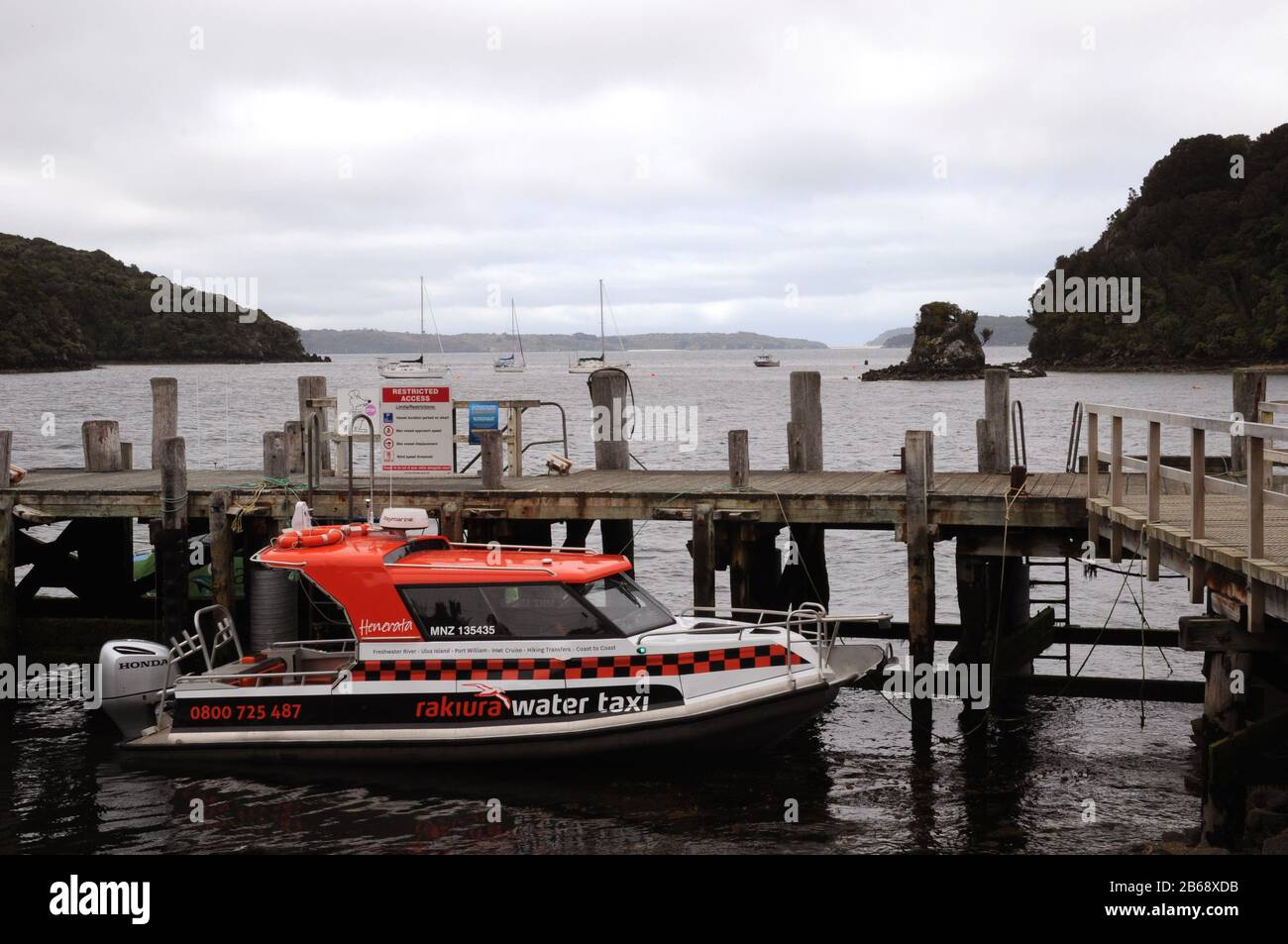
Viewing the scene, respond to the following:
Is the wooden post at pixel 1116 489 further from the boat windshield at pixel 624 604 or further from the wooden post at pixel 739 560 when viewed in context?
the boat windshield at pixel 624 604

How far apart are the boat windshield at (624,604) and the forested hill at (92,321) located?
122624 mm

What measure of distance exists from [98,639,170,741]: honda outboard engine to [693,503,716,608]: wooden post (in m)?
5.95

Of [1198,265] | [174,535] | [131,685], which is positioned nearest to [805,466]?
[174,535]

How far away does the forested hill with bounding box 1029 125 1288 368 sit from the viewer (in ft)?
357

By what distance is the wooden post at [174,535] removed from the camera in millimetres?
16156

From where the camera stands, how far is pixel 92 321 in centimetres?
15238

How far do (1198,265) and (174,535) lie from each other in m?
114

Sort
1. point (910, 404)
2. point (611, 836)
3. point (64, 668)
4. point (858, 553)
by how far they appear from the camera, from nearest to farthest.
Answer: point (611, 836) → point (64, 668) → point (858, 553) → point (910, 404)

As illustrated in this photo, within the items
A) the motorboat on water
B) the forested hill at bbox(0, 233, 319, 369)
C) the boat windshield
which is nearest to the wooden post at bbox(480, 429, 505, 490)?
the motorboat on water
